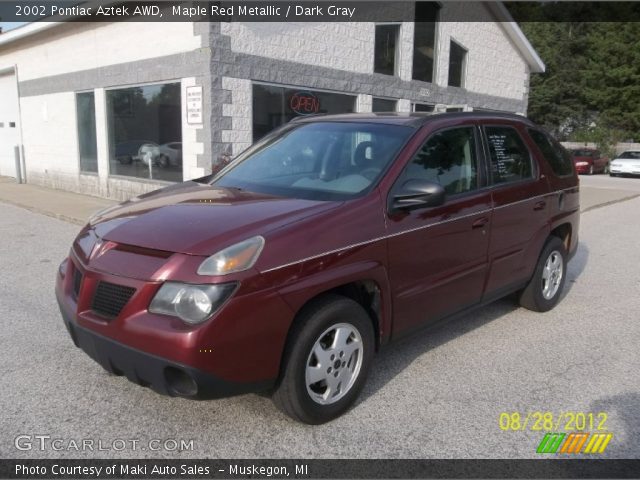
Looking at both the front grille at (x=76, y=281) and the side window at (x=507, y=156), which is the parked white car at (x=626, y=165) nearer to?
the side window at (x=507, y=156)

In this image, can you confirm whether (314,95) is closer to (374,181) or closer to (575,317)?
(575,317)

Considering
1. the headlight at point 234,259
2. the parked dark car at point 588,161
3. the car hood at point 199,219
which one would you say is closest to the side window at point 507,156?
the car hood at point 199,219

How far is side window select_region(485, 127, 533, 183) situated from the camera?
4.41 m

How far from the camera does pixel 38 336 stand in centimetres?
452

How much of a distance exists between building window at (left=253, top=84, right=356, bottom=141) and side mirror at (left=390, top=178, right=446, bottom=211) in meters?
7.63

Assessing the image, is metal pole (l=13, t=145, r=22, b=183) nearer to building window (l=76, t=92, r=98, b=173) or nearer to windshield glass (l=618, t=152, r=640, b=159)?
building window (l=76, t=92, r=98, b=173)

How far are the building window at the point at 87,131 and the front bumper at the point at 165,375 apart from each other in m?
11.4

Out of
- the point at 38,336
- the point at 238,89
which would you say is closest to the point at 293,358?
the point at 38,336

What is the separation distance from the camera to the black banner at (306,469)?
2.82 metres

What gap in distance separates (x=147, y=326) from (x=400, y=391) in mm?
1750

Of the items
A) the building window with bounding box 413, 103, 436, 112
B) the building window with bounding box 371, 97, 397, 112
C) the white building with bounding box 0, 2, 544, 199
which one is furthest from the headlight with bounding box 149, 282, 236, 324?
the building window with bounding box 413, 103, 436, 112

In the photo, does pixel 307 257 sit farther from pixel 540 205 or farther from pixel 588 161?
pixel 588 161

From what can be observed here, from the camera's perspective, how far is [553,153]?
210 inches

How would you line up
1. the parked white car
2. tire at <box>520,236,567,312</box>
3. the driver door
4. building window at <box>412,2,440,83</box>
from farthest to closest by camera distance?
the parked white car → building window at <box>412,2,440,83</box> → tire at <box>520,236,567,312</box> → the driver door
